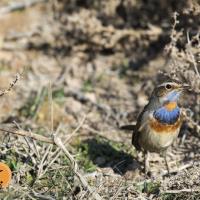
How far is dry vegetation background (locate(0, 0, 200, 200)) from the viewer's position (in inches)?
257

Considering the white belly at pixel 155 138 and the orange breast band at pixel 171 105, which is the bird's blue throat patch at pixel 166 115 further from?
the white belly at pixel 155 138

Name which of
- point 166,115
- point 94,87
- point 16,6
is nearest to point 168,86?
point 166,115

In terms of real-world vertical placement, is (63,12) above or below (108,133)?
above

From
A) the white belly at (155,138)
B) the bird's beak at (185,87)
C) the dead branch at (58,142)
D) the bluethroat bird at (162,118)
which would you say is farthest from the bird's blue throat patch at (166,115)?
the dead branch at (58,142)

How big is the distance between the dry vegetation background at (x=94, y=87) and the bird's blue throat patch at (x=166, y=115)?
0.48m

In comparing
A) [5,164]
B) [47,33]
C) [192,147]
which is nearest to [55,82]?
[47,33]

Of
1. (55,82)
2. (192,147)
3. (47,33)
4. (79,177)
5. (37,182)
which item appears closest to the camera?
(79,177)

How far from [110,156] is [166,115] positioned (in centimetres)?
107

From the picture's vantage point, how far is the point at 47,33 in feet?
34.0

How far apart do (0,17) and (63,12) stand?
100cm

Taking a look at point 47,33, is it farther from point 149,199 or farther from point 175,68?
point 149,199

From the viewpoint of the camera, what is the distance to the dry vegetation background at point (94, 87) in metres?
6.53

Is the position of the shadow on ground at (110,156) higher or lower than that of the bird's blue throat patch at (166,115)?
lower

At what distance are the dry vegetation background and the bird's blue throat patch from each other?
1.57 ft
